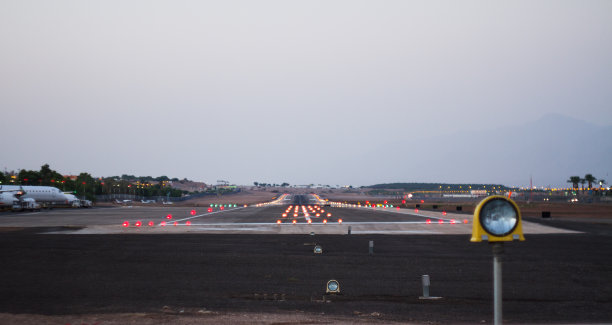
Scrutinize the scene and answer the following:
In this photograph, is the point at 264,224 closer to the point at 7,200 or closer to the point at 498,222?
the point at 498,222

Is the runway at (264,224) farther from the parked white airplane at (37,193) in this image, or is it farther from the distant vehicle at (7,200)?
the parked white airplane at (37,193)

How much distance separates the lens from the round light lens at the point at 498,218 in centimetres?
573

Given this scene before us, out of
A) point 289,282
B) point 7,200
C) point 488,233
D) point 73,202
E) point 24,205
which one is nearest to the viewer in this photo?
point 488,233

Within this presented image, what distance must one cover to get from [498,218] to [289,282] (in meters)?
11.1

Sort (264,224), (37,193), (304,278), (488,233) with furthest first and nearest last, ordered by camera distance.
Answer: (37,193) < (264,224) < (304,278) < (488,233)

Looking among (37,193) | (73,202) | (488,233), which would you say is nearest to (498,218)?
(488,233)

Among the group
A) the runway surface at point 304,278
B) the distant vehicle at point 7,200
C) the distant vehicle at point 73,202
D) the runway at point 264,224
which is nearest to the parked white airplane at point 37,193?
the distant vehicle at point 73,202

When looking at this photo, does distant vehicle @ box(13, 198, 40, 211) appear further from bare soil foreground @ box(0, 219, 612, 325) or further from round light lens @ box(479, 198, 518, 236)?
round light lens @ box(479, 198, 518, 236)

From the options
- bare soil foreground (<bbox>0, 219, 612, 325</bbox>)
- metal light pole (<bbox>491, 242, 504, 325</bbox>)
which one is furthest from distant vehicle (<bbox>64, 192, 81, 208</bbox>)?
metal light pole (<bbox>491, 242, 504, 325</bbox>)

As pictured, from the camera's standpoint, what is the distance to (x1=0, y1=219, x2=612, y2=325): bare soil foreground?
1183cm

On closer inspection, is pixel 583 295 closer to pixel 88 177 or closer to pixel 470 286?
pixel 470 286

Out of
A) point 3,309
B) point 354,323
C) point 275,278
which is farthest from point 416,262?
point 3,309

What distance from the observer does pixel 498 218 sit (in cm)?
576

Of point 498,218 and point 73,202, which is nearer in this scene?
point 498,218
